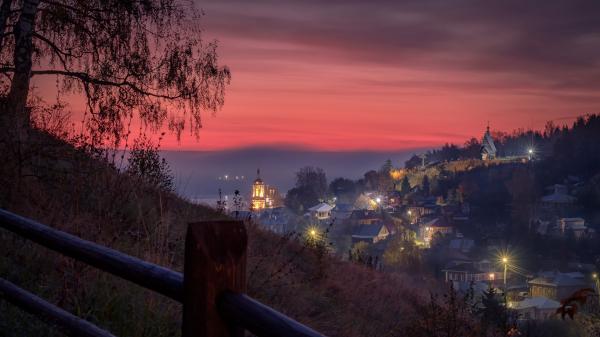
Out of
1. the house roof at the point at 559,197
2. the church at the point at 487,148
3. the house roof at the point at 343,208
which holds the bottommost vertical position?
the house roof at the point at 343,208

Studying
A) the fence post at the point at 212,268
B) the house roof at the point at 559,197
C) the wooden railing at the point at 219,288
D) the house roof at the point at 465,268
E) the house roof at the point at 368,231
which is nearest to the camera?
the wooden railing at the point at 219,288

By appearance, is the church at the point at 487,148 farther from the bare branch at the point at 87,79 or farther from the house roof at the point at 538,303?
the bare branch at the point at 87,79

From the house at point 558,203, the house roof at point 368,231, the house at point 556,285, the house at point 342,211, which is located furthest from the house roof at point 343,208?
the house at point 556,285

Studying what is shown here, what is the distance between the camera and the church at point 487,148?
468 ft

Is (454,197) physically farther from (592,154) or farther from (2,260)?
(2,260)

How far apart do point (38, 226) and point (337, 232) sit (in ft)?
292

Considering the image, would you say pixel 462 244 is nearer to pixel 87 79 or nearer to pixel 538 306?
pixel 538 306

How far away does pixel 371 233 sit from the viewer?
3243 inches

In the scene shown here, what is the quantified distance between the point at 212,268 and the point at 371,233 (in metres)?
81.6

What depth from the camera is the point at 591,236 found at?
7506cm

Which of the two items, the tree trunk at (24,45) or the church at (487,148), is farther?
the church at (487,148)

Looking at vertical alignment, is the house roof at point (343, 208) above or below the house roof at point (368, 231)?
above

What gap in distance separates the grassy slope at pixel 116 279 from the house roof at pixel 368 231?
6785 centimetres

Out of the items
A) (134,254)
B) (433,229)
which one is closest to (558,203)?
(433,229)
